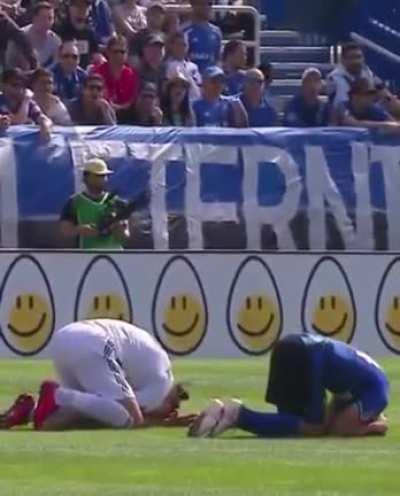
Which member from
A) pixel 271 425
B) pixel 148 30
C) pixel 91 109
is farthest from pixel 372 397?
pixel 148 30

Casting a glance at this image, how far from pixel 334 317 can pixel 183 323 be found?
148 centimetres

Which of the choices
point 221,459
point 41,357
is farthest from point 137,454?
point 41,357

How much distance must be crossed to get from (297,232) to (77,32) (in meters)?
3.39

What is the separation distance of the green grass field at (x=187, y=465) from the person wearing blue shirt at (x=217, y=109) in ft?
30.8

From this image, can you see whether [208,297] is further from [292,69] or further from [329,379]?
[292,69]

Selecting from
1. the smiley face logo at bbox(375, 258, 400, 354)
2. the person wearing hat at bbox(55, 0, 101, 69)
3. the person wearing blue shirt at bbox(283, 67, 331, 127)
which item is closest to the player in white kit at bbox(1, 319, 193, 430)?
the smiley face logo at bbox(375, 258, 400, 354)

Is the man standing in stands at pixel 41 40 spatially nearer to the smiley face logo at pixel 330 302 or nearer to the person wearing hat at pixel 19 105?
the person wearing hat at pixel 19 105

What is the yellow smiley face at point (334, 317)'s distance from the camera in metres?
18.9

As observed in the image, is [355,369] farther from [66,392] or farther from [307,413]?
[66,392]

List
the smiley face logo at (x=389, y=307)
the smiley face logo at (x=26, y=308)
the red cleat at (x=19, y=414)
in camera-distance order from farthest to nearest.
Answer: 1. the smiley face logo at (x=389, y=307)
2. the smiley face logo at (x=26, y=308)
3. the red cleat at (x=19, y=414)

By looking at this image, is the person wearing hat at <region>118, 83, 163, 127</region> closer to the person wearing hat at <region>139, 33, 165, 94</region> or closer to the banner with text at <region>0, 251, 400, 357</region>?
the person wearing hat at <region>139, 33, 165, 94</region>

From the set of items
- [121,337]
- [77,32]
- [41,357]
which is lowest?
[41,357]

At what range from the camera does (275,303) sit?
18797 millimetres

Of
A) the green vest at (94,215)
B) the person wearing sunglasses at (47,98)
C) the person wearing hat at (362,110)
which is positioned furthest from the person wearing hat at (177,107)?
the green vest at (94,215)
